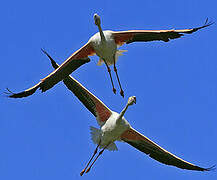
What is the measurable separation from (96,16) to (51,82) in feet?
7.11

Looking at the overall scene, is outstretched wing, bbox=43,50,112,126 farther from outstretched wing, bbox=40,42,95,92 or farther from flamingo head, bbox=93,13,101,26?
flamingo head, bbox=93,13,101,26

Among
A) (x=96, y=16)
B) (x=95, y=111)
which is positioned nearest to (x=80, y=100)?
(x=95, y=111)

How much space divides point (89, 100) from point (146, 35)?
8.66ft

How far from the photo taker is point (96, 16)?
28062mm

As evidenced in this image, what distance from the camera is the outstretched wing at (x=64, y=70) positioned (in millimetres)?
27359

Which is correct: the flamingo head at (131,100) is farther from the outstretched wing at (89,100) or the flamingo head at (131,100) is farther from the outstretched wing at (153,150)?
the outstretched wing at (153,150)

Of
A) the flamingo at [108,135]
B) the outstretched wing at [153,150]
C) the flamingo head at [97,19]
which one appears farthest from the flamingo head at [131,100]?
the flamingo head at [97,19]

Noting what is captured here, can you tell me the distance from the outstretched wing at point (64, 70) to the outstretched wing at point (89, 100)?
0.70 m

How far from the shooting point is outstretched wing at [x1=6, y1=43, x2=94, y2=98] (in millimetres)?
27359

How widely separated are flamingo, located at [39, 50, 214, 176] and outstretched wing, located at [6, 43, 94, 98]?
0.70 meters

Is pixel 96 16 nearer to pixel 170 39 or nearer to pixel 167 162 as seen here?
pixel 170 39

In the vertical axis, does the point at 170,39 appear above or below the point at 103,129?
above

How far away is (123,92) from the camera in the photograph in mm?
29000

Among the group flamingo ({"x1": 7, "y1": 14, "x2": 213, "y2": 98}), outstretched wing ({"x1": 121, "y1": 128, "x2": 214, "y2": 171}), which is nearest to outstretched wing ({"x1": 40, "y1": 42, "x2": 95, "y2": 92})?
flamingo ({"x1": 7, "y1": 14, "x2": 213, "y2": 98})
